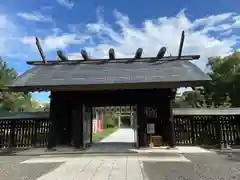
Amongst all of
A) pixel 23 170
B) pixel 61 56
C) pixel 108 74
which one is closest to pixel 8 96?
pixel 61 56

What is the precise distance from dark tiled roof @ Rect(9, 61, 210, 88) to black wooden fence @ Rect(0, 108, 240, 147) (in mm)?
2268

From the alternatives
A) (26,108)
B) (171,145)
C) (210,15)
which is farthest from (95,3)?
(26,108)

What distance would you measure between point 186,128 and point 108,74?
4536mm

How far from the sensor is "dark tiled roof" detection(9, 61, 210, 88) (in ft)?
26.5

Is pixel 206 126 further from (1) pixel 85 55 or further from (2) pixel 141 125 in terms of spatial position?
(1) pixel 85 55

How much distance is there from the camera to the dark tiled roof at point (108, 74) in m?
8.08

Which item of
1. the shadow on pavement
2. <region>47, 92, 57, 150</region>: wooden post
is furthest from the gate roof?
the shadow on pavement

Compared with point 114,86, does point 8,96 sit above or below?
above

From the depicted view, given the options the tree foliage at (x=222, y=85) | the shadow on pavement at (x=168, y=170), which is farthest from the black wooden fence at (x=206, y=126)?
the tree foliage at (x=222, y=85)

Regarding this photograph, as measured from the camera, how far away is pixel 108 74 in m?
8.85

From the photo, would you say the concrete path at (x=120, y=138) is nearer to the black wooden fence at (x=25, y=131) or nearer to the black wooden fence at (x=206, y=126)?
the black wooden fence at (x=206, y=126)

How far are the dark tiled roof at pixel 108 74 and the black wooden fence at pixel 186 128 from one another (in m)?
2.27

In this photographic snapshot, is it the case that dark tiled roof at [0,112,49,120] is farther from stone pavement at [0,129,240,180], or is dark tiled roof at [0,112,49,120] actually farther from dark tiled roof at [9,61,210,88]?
stone pavement at [0,129,240,180]

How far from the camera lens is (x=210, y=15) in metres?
10.0
